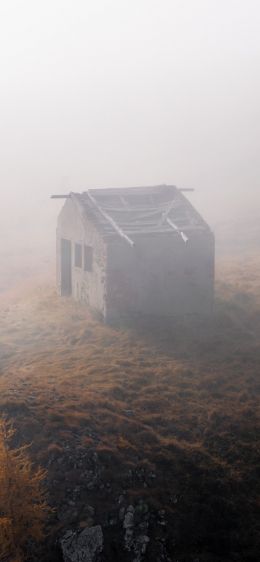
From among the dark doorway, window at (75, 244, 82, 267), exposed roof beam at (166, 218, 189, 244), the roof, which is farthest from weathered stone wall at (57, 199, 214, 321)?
the dark doorway

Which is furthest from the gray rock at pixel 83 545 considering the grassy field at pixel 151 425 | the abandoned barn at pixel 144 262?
the abandoned barn at pixel 144 262

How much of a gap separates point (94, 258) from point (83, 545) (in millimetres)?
10536

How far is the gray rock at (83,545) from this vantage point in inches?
274

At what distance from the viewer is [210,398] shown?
36.6 feet

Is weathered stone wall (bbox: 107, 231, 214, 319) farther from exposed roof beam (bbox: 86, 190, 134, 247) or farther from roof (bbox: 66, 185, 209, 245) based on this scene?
roof (bbox: 66, 185, 209, 245)

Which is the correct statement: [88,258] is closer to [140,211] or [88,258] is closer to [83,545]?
[140,211]

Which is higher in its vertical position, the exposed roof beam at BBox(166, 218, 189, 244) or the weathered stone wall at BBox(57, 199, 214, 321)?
the exposed roof beam at BBox(166, 218, 189, 244)

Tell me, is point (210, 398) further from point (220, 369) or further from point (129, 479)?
point (129, 479)

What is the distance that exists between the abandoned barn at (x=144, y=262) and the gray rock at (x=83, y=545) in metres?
8.58

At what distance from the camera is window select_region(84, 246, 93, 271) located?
56.2ft

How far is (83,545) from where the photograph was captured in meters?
7.05

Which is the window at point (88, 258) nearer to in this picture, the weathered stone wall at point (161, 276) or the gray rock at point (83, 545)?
the weathered stone wall at point (161, 276)

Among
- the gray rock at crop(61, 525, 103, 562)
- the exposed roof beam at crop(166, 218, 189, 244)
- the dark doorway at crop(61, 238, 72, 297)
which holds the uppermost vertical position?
the exposed roof beam at crop(166, 218, 189, 244)

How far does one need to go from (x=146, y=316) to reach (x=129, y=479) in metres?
7.98
